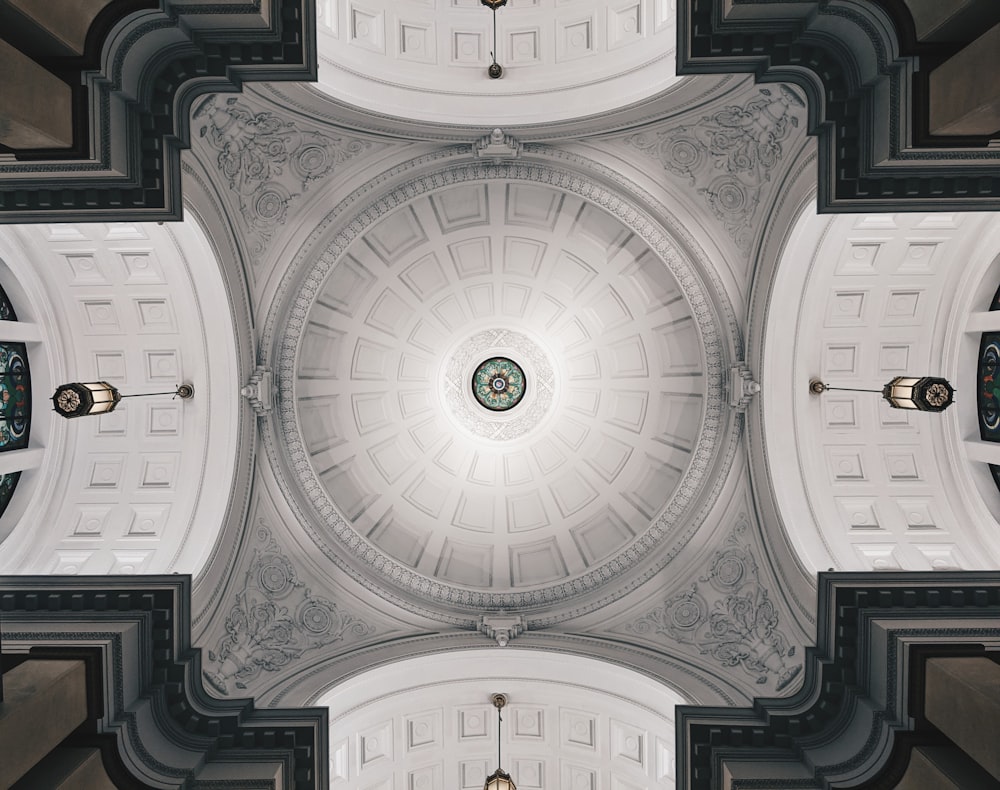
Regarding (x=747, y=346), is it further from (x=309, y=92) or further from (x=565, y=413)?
(x=309, y=92)

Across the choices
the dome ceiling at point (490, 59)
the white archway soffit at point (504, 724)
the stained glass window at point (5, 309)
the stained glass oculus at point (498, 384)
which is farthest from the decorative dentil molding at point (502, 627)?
the stained glass window at point (5, 309)

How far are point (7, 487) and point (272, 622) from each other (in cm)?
554

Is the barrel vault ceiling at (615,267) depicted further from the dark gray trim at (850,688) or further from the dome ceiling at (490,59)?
the dark gray trim at (850,688)

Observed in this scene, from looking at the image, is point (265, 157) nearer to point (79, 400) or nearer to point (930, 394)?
point (79, 400)

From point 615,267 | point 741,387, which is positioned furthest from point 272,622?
point 615,267

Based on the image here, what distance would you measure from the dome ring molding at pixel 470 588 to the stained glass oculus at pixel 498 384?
5067 millimetres

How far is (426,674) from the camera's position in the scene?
13234 millimetres

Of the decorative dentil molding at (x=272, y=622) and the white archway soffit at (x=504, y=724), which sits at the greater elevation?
the decorative dentil molding at (x=272, y=622)

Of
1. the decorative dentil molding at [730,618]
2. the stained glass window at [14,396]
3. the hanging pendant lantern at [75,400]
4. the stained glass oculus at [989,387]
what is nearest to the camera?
the hanging pendant lantern at [75,400]

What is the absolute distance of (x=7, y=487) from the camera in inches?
492

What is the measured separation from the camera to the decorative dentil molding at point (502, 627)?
13.4 m

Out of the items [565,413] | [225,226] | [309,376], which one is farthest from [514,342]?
[225,226]

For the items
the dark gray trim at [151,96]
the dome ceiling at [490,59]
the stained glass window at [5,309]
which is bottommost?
the stained glass window at [5,309]

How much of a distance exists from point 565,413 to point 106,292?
1067cm
